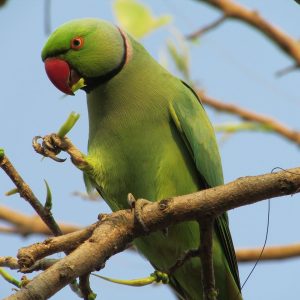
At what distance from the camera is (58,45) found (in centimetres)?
303

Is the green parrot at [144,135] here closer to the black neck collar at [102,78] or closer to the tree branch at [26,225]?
the black neck collar at [102,78]

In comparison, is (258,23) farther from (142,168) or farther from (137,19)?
(142,168)

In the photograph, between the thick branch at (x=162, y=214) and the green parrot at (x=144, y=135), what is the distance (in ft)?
2.51

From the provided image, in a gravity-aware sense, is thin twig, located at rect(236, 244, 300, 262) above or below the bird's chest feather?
below

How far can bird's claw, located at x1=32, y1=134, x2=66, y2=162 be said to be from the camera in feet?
7.84

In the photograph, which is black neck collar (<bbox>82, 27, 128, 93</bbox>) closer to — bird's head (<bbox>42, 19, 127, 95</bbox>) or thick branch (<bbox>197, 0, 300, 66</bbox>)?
bird's head (<bbox>42, 19, 127, 95</bbox>)

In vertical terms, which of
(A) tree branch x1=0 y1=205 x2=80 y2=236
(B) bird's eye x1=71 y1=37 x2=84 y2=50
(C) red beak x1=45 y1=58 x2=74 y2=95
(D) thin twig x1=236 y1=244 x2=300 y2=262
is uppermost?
(B) bird's eye x1=71 y1=37 x2=84 y2=50

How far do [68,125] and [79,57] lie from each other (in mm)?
986

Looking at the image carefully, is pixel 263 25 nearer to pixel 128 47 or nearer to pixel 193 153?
pixel 128 47

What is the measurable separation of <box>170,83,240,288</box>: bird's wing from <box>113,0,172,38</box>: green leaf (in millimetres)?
1248

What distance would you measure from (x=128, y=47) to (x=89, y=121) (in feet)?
1.46

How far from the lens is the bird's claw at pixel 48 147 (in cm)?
239

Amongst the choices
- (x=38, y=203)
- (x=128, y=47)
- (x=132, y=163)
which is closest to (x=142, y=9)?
(x=128, y=47)

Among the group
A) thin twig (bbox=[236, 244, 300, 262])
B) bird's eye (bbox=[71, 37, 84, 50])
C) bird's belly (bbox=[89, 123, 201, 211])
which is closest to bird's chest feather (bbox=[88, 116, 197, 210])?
bird's belly (bbox=[89, 123, 201, 211])
